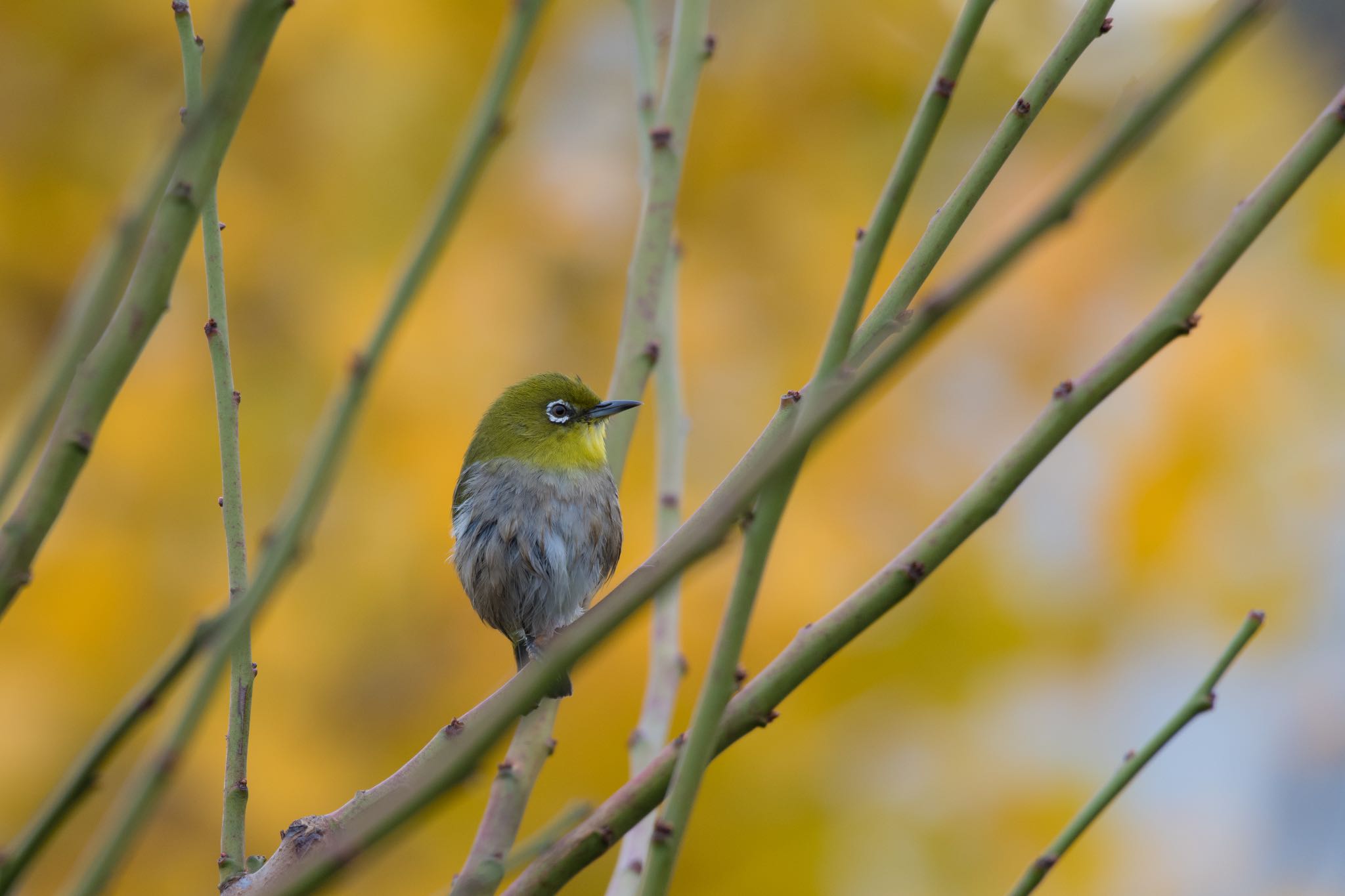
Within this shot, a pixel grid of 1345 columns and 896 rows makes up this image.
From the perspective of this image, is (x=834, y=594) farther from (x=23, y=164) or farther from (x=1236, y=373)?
(x=23, y=164)

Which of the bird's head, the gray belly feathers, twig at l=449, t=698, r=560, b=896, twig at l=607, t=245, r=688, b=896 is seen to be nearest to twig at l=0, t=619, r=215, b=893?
twig at l=449, t=698, r=560, b=896

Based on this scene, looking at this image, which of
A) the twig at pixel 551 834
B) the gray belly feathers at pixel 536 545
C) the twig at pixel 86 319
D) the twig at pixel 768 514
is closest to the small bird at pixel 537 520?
the gray belly feathers at pixel 536 545

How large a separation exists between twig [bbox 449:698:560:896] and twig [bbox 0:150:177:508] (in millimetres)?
621

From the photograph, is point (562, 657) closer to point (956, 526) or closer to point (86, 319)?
point (86, 319)

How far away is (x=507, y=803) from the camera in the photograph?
5.93ft

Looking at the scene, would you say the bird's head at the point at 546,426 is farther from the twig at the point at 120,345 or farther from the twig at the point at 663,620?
the twig at the point at 120,345

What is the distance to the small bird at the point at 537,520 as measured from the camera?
145 inches

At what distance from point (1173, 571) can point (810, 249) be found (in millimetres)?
2681

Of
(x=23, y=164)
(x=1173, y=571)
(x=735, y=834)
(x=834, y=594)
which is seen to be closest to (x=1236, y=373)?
(x=1173, y=571)

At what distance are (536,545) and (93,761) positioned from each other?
2.65 meters

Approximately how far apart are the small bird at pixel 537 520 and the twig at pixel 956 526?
2.09 m

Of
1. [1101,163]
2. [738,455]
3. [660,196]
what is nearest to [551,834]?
[1101,163]

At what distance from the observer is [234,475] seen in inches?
67.4

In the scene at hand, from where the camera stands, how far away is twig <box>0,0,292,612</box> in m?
1.09
